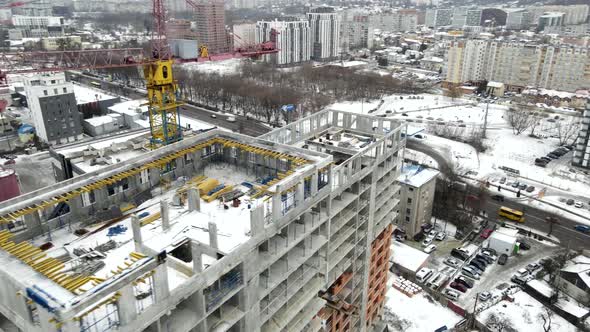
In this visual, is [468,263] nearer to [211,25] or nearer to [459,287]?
[459,287]

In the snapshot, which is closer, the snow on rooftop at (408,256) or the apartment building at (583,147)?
the snow on rooftop at (408,256)

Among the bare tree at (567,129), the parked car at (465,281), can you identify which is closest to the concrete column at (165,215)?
the parked car at (465,281)

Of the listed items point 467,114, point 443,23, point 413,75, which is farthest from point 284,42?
point 443,23

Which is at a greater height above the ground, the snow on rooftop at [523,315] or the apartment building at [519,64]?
the apartment building at [519,64]

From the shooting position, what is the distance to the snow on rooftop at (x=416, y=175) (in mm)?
34219

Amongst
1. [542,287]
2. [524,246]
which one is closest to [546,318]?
[542,287]

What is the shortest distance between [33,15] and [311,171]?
168710 millimetres

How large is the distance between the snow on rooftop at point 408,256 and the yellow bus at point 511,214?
10.7 m

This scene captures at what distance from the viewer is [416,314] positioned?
2533cm

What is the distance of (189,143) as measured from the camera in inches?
A: 516

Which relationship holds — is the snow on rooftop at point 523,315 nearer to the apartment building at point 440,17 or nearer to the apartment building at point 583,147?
the apartment building at point 583,147

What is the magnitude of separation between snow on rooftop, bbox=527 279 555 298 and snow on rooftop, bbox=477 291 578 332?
71 centimetres

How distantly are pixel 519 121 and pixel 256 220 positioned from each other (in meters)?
60.4

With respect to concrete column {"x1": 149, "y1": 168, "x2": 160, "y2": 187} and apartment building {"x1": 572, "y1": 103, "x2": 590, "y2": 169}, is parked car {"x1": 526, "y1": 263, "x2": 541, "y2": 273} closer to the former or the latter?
apartment building {"x1": 572, "y1": 103, "x2": 590, "y2": 169}
